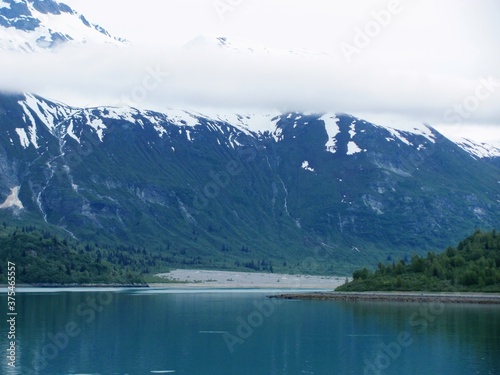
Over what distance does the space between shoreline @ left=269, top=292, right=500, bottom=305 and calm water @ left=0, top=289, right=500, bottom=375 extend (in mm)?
10937

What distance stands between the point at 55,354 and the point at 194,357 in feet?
50.2

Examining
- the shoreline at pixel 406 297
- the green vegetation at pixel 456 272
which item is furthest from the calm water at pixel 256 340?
the green vegetation at pixel 456 272

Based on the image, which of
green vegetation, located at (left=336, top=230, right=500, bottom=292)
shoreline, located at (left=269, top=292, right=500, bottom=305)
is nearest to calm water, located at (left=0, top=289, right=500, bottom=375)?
shoreline, located at (left=269, top=292, right=500, bottom=305)

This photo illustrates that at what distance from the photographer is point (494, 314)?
13425 centimetres

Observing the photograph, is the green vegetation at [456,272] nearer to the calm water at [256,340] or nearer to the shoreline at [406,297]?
the shoreline at [406,297]

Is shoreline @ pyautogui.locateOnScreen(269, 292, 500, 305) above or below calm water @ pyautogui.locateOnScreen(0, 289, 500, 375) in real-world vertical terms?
above

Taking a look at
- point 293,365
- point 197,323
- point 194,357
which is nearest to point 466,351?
point 293,365

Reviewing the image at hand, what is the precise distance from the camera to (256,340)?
106m

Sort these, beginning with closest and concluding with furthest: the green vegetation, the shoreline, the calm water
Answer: the calm water → the shoreline → the green vegetation

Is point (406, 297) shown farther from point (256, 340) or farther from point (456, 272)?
point (256, 340)

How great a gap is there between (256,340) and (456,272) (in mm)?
86835

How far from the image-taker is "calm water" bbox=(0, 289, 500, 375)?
84562 millimetres

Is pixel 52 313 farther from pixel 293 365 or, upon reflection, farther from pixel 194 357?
pixel 293 365

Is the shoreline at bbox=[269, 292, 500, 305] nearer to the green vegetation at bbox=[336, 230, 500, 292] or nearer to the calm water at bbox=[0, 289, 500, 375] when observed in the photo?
the green vegetation at bbox=[336, 230, 500, 292]
